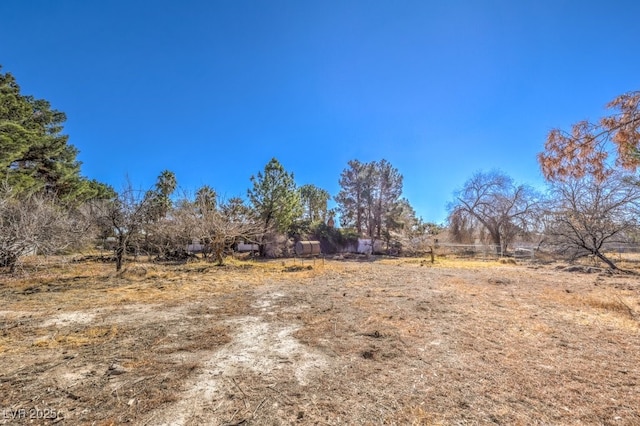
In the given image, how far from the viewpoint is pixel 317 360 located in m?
3.39

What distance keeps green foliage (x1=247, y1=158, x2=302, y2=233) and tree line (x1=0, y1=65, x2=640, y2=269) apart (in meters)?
0.08

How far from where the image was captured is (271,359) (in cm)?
341

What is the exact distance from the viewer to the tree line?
3.46m

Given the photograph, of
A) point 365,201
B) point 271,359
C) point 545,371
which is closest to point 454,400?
point 545,371

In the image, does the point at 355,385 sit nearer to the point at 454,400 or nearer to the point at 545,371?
the point at 454,400

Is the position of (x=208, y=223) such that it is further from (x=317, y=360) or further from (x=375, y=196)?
(x=375, y=196)

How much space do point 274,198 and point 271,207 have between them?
29.4 inches

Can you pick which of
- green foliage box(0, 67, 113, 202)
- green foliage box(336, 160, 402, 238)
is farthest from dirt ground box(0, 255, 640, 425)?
green foliage box(336, 160, 402, 238)

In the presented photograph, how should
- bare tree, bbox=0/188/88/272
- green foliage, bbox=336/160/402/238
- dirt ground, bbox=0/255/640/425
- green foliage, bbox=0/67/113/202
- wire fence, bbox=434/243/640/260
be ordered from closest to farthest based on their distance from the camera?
dirt ground, bbox=0/255/640/425, bare tree, bbox=0/188/88/272, green foliage, bbox=0/67/113/202, wire fence, bbox=434/243/640/260, green foliage, bbox=336/160/402/238

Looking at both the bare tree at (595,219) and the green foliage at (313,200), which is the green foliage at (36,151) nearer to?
the green foliage at (313,200)

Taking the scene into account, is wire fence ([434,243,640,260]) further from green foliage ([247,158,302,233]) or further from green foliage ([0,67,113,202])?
green foliage ([0,67,113,202])

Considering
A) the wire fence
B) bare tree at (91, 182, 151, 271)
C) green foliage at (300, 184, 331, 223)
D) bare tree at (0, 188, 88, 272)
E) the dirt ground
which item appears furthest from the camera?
green foliage at (300, 184, 331, 223)

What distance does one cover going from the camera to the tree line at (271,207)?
3465 mm

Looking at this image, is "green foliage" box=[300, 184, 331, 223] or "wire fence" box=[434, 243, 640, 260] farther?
"green foliage" box=[300, 184, 331, 223]
